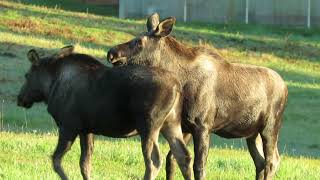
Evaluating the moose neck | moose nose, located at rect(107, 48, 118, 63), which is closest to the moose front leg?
the moose neck

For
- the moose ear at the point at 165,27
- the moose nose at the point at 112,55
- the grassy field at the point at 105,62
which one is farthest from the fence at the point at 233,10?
the moose nose at the point at 112,55

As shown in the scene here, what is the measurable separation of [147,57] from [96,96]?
4.36 ft

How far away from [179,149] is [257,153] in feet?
7.45

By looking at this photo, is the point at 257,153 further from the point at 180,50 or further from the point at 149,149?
the point at 149,149

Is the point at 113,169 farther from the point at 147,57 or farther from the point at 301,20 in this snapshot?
the point at 301,20

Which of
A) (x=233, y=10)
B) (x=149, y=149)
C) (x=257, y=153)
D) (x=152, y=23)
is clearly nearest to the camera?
(x=149, y=149)

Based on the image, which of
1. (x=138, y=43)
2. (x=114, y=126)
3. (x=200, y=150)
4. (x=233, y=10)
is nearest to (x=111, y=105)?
(x=114, y=126)

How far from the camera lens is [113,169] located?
13797 mm

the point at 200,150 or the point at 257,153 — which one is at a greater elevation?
the point at 200,150

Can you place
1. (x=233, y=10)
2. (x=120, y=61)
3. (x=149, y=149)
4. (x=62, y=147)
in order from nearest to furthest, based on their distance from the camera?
(x=149, y=149)
(x=62, y=147)
(x=120, y=61)
(x=233, y=10)

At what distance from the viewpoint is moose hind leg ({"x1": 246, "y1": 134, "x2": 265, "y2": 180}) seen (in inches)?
547

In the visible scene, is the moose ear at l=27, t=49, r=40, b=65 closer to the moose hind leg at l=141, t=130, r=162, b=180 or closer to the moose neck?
the moose neck

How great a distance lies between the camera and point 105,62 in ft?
108

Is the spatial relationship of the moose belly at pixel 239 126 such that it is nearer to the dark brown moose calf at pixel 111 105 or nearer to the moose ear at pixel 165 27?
the dark brown moose calf at pixel 111 105
